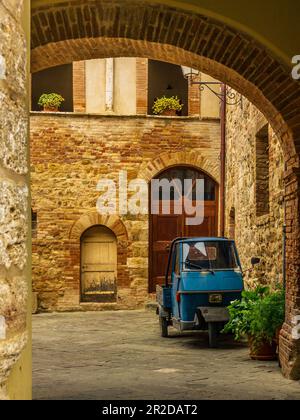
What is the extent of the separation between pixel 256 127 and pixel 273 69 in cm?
430

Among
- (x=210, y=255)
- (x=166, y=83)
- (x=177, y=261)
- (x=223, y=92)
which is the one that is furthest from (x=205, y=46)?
(x=166, y=83)

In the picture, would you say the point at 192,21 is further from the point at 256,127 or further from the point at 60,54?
the point at 256,127

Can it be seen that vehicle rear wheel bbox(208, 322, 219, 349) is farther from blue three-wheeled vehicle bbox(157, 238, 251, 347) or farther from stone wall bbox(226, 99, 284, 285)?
stone wall bbox(226, 99, 284, 285)

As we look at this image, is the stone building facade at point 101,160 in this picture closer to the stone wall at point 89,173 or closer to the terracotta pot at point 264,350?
the stone wall at point 89,173

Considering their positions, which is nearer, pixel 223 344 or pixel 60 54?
pixel 60 54

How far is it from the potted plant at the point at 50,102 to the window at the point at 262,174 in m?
6.24

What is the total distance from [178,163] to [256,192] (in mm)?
5009

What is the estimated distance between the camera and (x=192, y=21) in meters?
6.05

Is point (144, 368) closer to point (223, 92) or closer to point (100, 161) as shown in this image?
point (100, 161)

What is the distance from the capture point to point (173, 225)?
15539 millimetres

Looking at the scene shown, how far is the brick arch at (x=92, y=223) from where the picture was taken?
1508 cm
